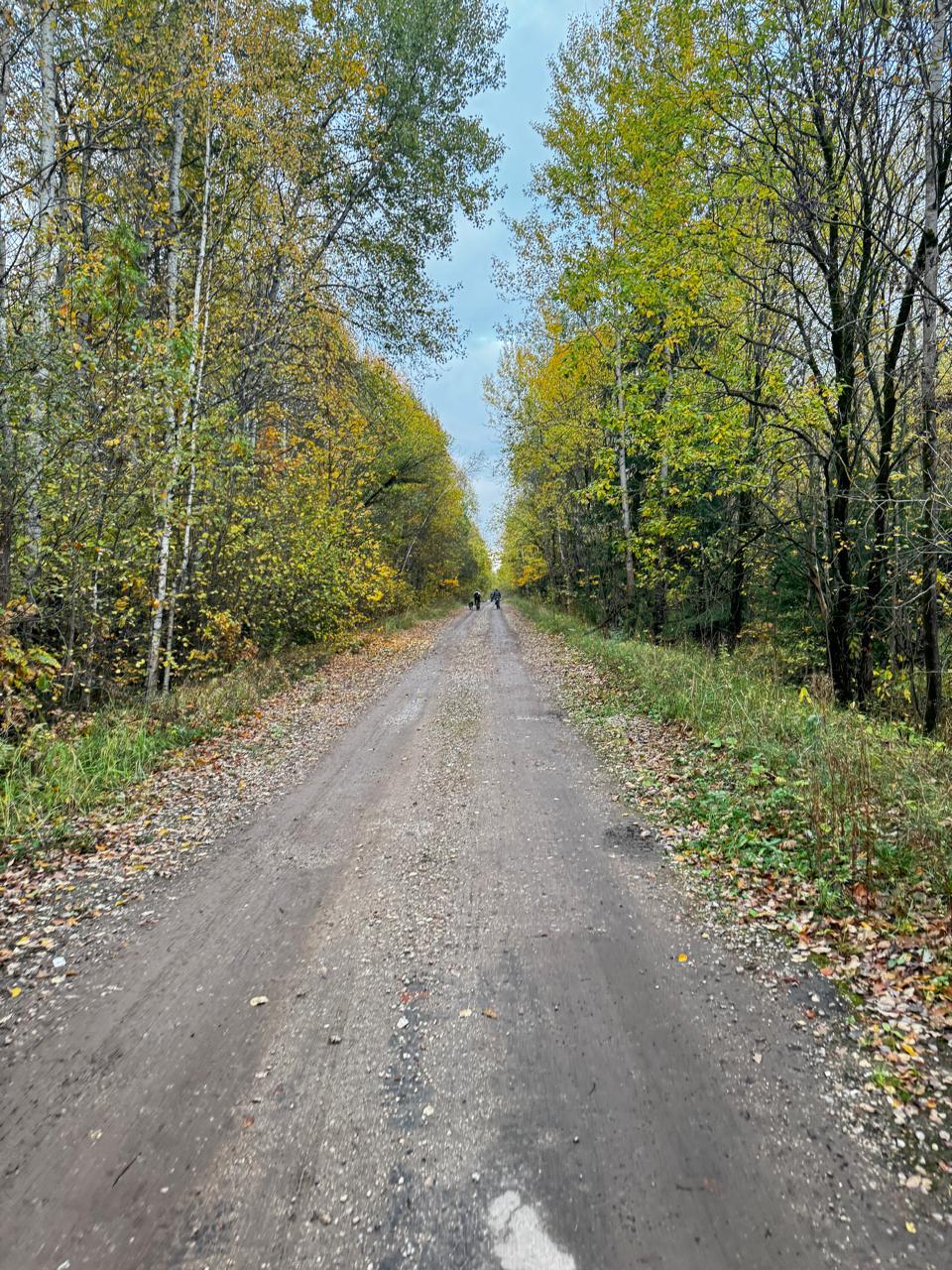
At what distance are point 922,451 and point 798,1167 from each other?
751cm

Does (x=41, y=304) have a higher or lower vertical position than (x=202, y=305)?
lower

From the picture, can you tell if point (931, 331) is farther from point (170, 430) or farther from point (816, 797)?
point (170, 430)

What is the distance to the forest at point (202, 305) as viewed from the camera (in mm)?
5938

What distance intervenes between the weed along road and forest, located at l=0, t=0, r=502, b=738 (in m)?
3.53

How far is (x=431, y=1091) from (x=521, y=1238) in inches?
28.0

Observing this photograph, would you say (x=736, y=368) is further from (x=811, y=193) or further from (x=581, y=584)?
(x=581, y=584)

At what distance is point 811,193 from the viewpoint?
23.6ft

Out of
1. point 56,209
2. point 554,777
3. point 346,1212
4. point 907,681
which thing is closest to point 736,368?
point 907,681

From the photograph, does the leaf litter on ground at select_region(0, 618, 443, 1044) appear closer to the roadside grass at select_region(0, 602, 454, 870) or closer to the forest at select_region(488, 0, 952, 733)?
the roadside grass at select_region(0, 602, 454, 870)

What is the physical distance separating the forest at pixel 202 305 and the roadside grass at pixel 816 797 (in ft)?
21.0

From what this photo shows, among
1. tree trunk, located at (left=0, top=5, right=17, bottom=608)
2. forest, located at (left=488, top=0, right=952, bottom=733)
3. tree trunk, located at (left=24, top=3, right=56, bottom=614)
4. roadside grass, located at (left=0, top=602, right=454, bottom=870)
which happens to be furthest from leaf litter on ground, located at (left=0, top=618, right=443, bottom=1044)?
forest, located at (left=488, top=0, right=952, bottom=733)

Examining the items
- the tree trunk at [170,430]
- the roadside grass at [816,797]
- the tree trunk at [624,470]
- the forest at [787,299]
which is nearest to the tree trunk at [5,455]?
the tree trunk at [170,430]

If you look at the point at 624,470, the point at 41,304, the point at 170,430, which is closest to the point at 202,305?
the point at 170,430

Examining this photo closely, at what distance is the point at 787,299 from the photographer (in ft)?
30.5
